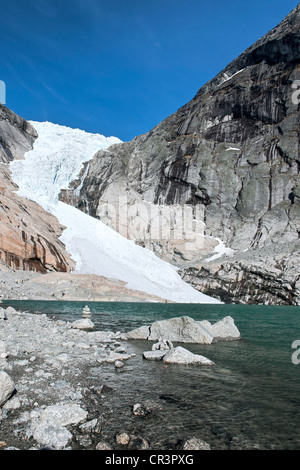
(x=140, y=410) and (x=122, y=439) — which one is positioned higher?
(x=122, y=439)

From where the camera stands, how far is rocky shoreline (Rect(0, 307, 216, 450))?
4441 mm

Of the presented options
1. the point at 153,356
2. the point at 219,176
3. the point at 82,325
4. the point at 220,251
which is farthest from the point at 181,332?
the point at 219,176

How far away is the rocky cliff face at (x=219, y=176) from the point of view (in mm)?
79312

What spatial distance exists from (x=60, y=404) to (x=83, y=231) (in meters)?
74.3

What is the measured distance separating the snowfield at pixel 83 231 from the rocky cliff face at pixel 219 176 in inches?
183

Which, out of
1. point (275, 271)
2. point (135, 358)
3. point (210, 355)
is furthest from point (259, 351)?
point (275, 271)

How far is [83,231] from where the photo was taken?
7800cm

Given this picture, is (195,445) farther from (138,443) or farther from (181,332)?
(181,332)

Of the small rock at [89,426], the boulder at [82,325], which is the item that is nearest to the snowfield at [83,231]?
the boulder at [82,325]

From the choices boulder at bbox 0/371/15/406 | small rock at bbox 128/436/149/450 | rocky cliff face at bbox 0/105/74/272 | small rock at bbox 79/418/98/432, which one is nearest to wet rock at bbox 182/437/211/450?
small rock at bbox 128/436/149/450

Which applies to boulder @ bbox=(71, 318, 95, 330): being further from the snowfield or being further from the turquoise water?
the snowfield

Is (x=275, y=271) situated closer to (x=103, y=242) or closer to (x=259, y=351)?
(x=103, y=242)

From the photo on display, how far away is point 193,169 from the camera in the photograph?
94.3m

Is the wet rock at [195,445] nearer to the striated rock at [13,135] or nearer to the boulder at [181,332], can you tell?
the boulder at [181,332]
